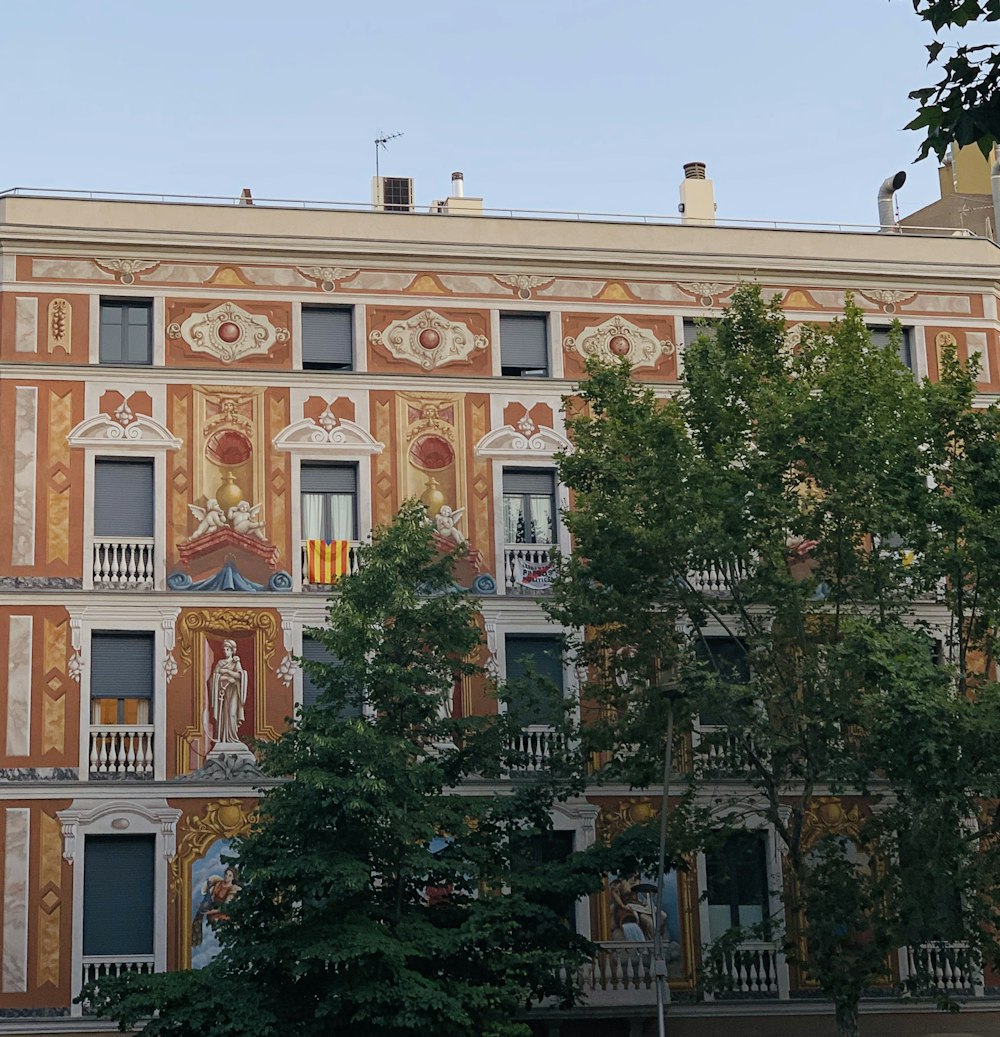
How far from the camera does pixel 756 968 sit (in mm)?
35875

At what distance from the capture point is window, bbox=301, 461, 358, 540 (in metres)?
36.9

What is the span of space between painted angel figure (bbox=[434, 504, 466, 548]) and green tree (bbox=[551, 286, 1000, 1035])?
363 centimetres

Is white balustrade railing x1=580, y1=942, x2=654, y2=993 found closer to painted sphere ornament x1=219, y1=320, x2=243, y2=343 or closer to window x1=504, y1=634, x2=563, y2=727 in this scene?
window x1=504, y1=634, x2=563, y2=727

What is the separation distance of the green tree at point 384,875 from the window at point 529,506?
231 inches

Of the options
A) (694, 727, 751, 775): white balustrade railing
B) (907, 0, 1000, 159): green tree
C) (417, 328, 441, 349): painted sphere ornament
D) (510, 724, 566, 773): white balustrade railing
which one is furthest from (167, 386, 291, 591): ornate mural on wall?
(907, 0, 1000, 159): green tree

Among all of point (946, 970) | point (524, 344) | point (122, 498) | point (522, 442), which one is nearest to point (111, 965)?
point (122, 498)

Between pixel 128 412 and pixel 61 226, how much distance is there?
3.71 meters

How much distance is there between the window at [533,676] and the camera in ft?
108

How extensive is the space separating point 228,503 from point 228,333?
3281mm

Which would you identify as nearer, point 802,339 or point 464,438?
point 802,339

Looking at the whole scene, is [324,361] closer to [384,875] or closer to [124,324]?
[124,324]

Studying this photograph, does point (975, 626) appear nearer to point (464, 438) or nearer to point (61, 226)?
point (464, 438)

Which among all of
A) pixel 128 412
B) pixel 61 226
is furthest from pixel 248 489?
pixel 61 226

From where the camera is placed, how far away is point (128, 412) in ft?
120
